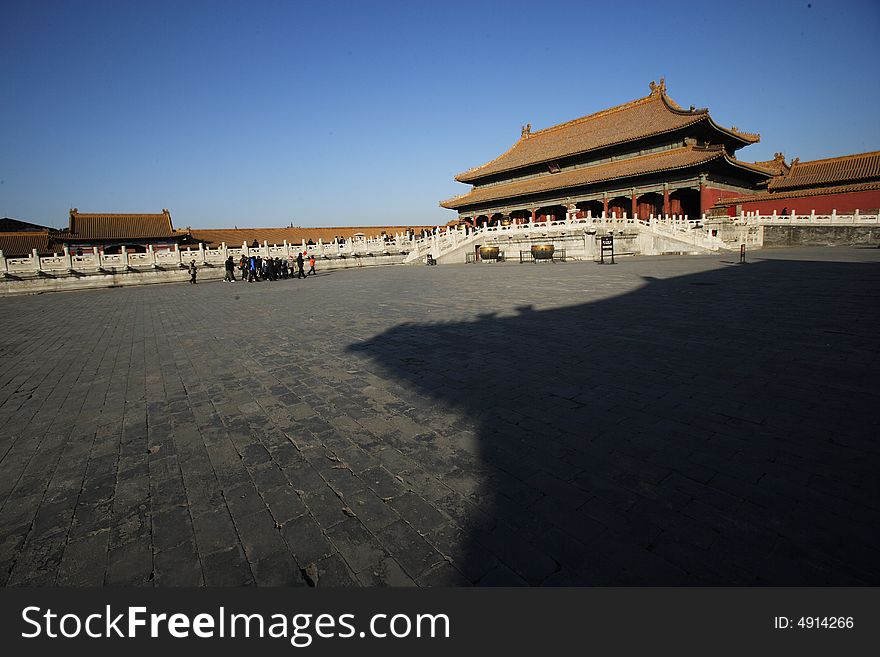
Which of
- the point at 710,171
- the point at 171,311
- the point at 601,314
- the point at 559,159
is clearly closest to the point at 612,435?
the point at 601,314

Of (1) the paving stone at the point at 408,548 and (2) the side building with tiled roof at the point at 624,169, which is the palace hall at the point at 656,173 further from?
(1) the paving stone at the point at 408,548

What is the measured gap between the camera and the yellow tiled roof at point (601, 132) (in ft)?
101

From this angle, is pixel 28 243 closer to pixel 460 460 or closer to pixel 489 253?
pixel 489 253

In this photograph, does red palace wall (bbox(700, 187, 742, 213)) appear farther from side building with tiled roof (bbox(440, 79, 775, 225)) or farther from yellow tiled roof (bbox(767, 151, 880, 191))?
yellow tiled roof (bbox(767, 151, 880, 191))

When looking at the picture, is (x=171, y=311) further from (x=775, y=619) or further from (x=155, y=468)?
(x=775, y=619)

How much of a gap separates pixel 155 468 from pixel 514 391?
9.48 ft

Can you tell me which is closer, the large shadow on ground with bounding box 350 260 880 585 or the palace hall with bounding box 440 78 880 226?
the large shadow on ground with bounding box 350 260 880 585

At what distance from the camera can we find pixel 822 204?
31.3 m

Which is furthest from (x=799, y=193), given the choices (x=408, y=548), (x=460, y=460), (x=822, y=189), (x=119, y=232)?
(x=119, y=232)

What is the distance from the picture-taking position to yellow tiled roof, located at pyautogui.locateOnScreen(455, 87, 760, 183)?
3092 centimetres

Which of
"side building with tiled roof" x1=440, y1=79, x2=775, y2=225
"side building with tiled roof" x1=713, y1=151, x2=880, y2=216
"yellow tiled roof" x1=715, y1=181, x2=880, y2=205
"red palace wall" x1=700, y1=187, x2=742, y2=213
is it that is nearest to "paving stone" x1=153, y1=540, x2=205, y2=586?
"side building with tiled roof" x1=440, y1=79, x2=775, y2=225

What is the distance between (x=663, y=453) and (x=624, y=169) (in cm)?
3293

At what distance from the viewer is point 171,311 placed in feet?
39.2

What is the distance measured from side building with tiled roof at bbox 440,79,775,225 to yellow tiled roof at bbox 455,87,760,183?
0.28 feet
